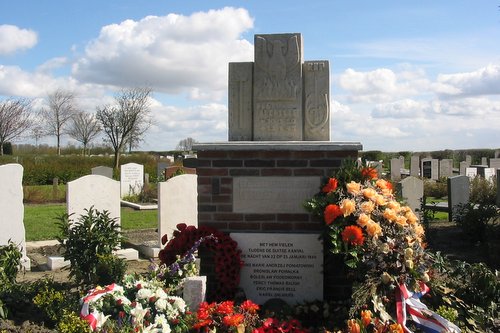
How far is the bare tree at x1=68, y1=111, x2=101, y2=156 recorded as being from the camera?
3978cm

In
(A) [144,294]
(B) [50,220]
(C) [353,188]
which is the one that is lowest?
(B) [50,220]

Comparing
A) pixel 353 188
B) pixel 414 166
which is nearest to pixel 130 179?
pixel 414 166

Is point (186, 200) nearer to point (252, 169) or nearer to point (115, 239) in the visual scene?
point (115, 239)

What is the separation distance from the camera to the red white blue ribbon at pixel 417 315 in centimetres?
397

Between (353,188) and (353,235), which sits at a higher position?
(353,188)

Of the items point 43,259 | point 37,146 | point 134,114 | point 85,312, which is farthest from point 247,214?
point 37,146

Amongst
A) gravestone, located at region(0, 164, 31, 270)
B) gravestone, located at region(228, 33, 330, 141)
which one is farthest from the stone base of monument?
gravestone, located at region(0, 164, 31, 270)

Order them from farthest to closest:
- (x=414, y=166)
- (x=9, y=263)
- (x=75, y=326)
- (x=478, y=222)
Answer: (x=414, y=166), (x=478, y=222), (x=9, y=263), (x=75, y=326)

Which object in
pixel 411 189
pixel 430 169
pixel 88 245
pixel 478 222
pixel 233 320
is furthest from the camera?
pixel 430 169

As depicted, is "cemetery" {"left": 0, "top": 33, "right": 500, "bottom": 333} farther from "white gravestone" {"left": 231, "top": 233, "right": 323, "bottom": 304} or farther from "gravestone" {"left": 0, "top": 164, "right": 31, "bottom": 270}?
"gravestone" {"left": 0, "top": 164, "right": 31, "bottom": 270}

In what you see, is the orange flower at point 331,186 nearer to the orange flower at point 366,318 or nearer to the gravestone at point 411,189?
the orange flower at point 366,318

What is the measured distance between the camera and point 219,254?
5141 mm

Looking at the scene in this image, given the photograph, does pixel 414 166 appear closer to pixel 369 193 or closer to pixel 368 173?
pixel 368 173

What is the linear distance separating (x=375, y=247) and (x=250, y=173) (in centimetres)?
156
